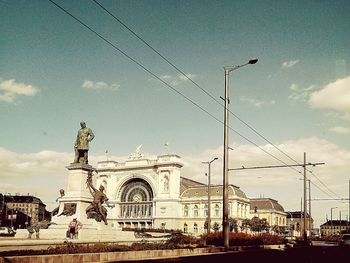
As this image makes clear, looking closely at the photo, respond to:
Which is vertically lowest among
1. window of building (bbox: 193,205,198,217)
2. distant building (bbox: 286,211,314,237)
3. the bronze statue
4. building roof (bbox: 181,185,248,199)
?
distant building (bbox: 286,211,314,237)

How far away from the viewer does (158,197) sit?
10625cm

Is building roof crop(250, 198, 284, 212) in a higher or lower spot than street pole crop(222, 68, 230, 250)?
lower

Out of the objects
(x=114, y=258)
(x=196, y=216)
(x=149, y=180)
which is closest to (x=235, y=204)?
(x=196, y=216)

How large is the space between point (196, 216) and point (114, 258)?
9634 cm

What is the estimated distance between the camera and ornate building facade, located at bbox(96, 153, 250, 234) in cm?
10481

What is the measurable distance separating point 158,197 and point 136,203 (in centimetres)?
1019

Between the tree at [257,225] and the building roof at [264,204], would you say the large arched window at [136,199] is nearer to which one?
the tree at [257,225]

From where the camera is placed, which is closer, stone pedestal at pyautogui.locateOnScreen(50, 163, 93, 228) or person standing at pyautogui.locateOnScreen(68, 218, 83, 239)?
person standing at pyautogui.locateOnScreen(68, 218, 83, 239)

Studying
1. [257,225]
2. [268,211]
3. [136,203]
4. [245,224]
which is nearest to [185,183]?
[136,203]

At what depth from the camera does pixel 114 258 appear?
1711 cm

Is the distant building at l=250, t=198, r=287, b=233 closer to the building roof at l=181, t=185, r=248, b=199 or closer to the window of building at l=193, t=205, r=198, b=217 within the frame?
the building roof at l=181, t=185, r=248, b=199

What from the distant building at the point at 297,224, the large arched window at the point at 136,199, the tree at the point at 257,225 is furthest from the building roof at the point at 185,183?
the distant building at the point at 297,224

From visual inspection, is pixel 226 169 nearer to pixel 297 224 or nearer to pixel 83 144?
pixel 83 144

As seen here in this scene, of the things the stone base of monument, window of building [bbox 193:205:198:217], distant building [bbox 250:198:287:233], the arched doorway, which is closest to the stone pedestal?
the stone base of monument
